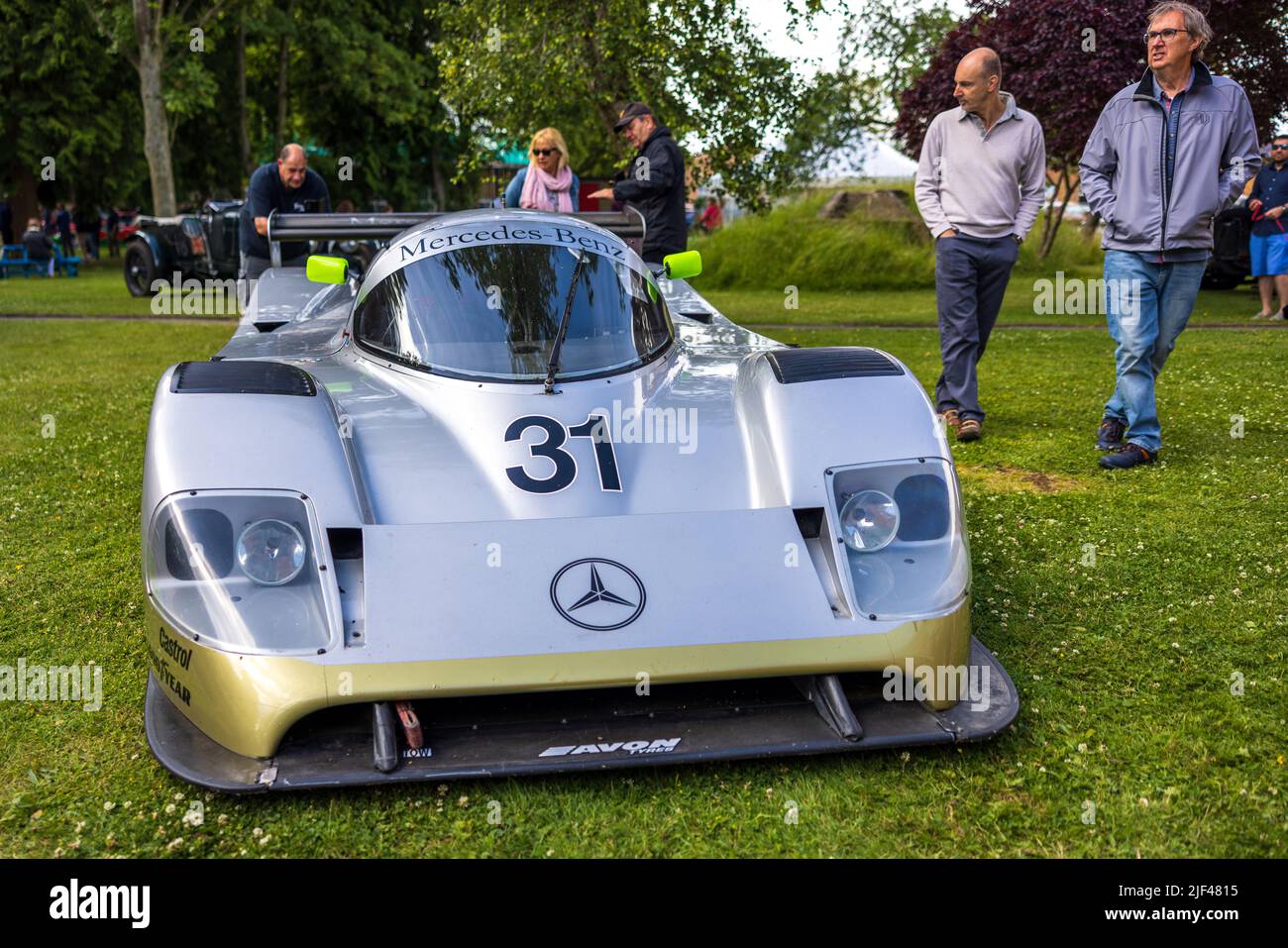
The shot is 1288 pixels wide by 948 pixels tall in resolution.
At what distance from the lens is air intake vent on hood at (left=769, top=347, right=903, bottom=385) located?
3525 millimetres

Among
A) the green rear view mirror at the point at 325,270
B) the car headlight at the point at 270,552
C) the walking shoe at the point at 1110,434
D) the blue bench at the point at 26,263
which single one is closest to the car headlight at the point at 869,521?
the car headlight at the point at 270,552

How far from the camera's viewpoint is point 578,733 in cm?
265

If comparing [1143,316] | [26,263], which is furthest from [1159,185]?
[26,263]

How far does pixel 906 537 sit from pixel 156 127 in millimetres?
21865

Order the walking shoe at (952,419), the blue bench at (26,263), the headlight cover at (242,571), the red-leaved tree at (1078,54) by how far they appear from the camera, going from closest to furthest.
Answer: the headlight cover at (242,571) < the walking shoe at (952,419) < the red-leaved tree at (1078,54) < the blue bench at (26,263)

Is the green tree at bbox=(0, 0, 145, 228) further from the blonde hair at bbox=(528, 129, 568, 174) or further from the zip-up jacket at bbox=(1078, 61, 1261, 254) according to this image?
the zip-up jacket at bbox=(1078, 61, 1261, 254)

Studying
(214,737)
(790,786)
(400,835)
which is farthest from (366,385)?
(790,786)

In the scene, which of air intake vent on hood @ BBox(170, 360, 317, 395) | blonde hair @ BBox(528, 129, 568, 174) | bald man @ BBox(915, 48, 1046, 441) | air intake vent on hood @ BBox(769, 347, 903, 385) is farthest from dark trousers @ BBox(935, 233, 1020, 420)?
air intake vent on hood @ BBox(170, 360, 317, 395)

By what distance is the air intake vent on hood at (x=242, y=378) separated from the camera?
3258mm

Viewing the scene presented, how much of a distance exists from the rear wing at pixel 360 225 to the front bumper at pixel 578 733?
9.90 ft

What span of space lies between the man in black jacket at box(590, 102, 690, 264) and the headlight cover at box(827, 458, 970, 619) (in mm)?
4075

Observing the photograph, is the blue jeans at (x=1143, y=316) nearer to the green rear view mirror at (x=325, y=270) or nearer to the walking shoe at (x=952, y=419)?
the walking shoe at (x=952, y=419)

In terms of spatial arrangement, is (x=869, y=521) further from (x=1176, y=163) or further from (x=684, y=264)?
(x=1176, y=163)
